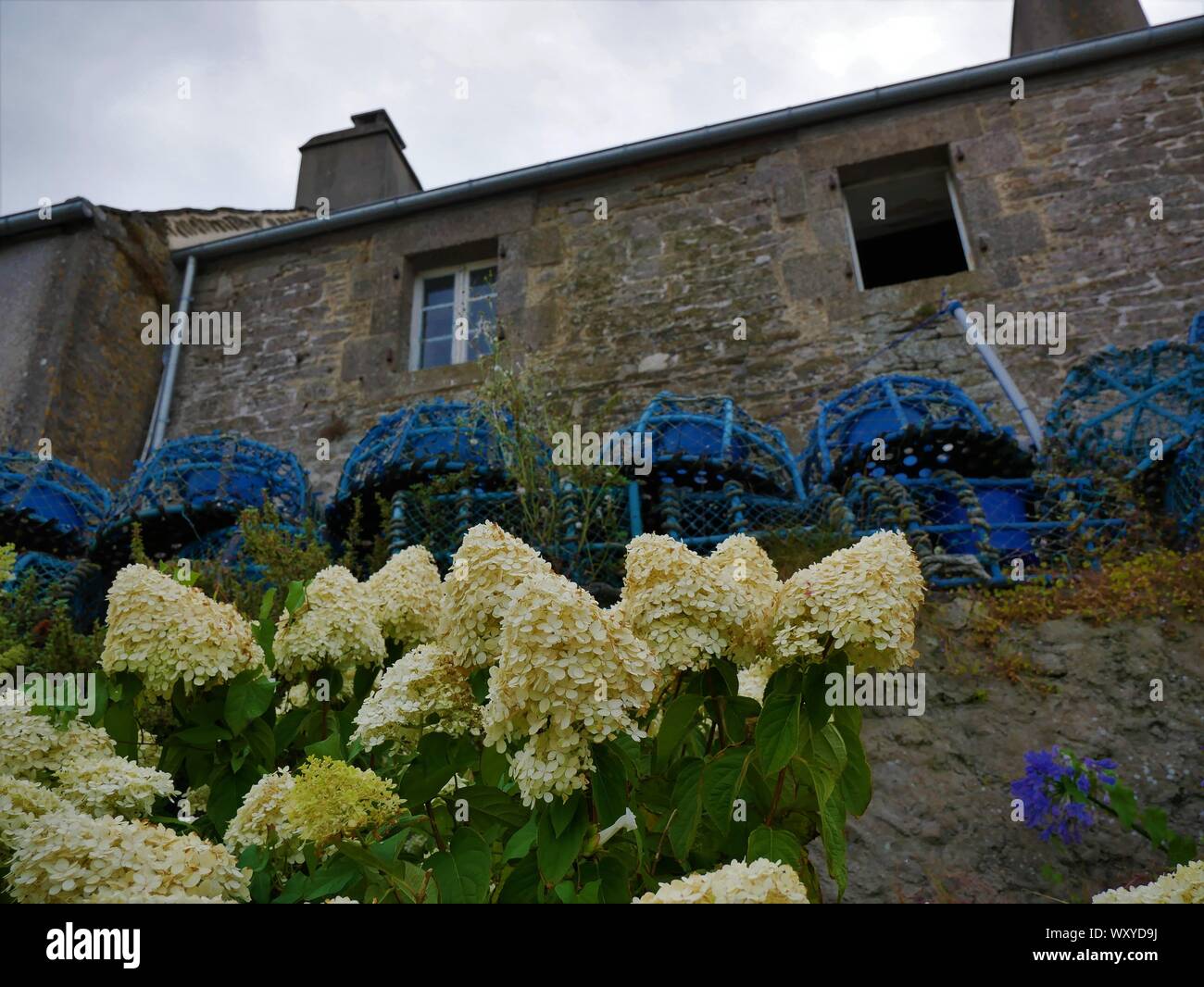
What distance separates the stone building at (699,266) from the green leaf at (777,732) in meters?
5.18

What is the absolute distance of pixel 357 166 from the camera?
384 inches

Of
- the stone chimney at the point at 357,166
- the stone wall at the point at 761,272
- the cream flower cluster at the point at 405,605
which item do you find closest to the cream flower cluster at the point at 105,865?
the cream flower cluster at the point at 405,605

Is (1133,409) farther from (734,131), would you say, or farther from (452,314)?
(452,314)

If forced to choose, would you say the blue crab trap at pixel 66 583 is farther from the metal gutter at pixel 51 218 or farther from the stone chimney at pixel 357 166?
the stone chimney at pixel 357 166

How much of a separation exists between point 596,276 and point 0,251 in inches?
199

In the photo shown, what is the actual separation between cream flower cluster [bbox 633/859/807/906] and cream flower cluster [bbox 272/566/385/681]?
118 cm

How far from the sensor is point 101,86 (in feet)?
20.7

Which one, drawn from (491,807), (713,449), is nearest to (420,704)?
(491,807)

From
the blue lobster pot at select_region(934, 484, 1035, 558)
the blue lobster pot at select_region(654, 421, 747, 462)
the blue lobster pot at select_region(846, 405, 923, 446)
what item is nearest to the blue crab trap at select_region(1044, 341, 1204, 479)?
the blue lobster pot at select_region(934, 484, 1035, 558)

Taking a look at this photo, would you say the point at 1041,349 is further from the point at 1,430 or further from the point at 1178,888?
the point at 1,430

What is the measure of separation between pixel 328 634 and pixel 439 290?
22.0 feet

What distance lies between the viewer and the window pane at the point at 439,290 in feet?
27.2

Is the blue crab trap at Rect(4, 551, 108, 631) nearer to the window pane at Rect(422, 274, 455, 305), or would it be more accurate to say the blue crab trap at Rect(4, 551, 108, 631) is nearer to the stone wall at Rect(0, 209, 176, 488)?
the stone wall at Rect(0, 209, 176, 488)

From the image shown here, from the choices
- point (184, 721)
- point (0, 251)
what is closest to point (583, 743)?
point (184, 721)
